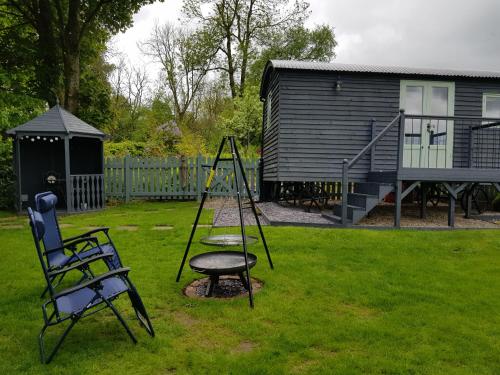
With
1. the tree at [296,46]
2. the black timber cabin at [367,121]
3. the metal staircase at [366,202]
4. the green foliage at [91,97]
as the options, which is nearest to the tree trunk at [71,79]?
the green foliage at [91,97]

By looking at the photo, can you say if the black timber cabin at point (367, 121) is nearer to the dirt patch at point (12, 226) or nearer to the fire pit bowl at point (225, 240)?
the fire pit bowl at point (225, 240)

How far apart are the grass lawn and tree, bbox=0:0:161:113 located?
984cm

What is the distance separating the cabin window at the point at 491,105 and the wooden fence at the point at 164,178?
279 inches

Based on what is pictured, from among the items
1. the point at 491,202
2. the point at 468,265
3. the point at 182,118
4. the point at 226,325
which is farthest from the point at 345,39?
the point at 226,325

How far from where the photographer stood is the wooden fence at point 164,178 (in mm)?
13320

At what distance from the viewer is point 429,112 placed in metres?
10.4

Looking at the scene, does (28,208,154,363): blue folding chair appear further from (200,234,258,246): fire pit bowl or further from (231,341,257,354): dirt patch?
(200,234,258,246): fire pit bowl

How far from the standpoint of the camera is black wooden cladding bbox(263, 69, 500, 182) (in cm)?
1025

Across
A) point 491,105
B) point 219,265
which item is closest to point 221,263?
point 219,265

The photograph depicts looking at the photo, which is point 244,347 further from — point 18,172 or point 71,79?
point 71,79

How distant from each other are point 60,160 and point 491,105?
13.0m

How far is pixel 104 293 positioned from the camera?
122 inches

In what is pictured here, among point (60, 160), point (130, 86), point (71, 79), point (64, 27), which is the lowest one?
point (60, 160)

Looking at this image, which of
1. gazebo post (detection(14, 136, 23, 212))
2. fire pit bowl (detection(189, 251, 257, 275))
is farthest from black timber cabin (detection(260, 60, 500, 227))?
gazebo post (detection(14, 136, 23, 212))
